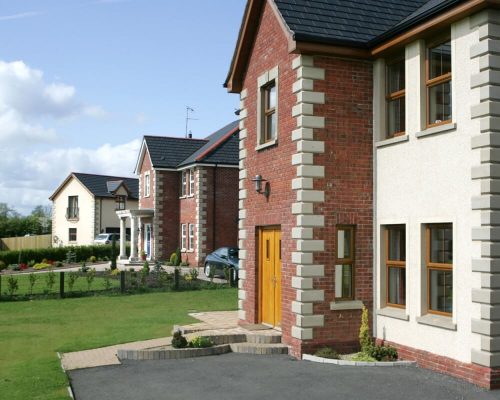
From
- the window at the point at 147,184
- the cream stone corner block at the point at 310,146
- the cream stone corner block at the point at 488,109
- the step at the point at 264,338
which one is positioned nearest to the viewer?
the cream stone corner block at the point at 488,109

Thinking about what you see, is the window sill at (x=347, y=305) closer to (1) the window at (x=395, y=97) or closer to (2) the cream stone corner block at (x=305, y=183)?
(2) the cream stone corner block at (x=305, y=183)

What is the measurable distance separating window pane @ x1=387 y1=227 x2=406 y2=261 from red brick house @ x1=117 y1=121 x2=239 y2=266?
25497 millimetres

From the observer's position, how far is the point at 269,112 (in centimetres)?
1489

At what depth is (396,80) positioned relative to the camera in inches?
511

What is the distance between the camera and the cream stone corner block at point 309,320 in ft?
40.7

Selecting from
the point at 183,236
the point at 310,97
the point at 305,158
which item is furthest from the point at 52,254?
the point at 310,97

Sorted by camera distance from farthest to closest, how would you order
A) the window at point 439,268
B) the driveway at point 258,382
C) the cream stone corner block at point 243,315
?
the cream stone corner block at point 243,315
the window at point 439,268
the driveway at point 258,382

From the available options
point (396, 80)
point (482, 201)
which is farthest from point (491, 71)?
point (396, 80)

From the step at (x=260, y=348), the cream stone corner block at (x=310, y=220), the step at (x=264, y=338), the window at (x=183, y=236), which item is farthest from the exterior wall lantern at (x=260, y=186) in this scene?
the window at (x=183, y=236)

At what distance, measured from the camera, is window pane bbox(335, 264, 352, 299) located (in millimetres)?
12992

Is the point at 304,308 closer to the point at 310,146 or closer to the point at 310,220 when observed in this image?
the point at 310,220

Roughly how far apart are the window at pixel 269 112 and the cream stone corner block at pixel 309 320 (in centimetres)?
436

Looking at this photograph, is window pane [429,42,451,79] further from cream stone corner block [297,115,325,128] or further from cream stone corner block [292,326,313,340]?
cream stone corner block [292,326,313,340]

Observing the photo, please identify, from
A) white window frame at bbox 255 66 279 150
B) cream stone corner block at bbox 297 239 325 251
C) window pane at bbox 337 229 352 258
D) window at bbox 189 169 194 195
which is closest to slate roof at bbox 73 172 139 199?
window at bbox 189 169 194 195
